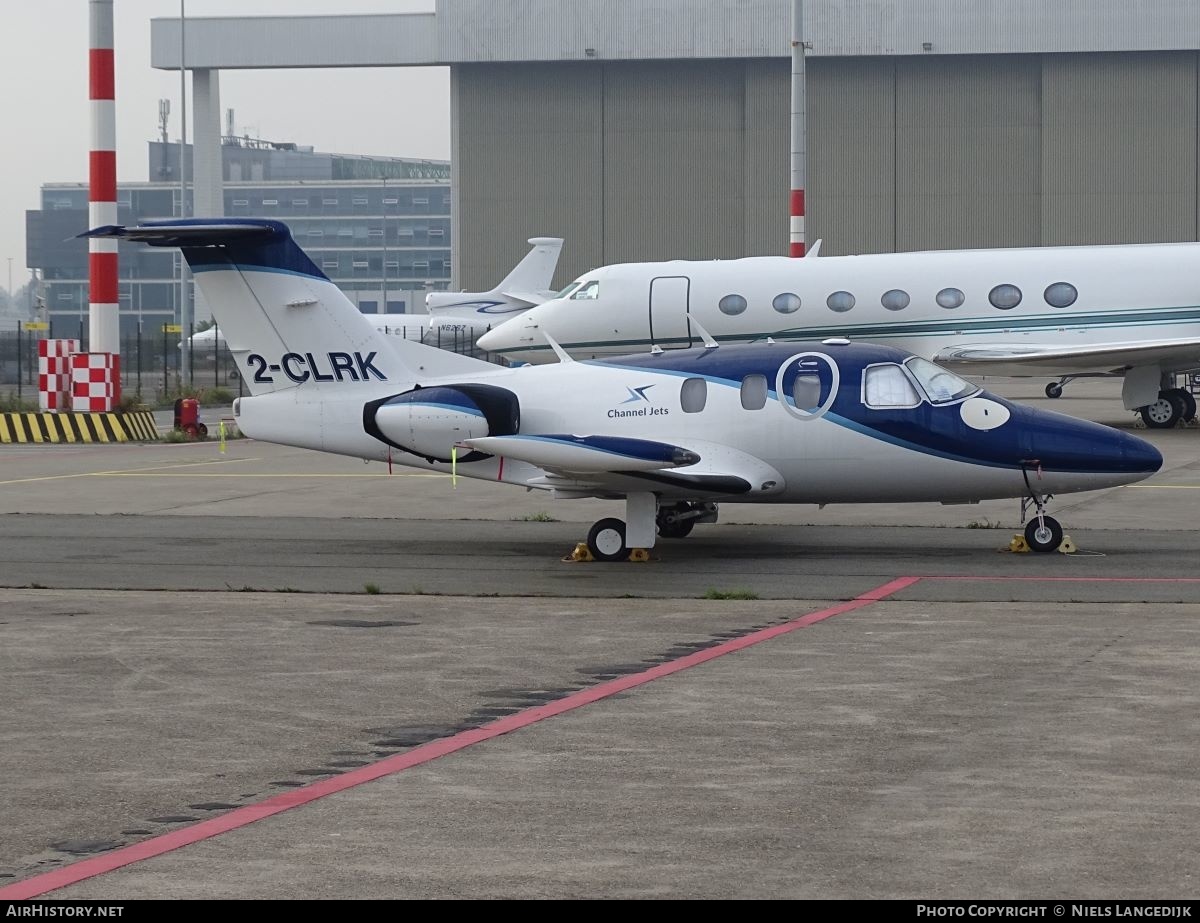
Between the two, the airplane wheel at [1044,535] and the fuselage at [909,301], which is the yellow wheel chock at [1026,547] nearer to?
the airplane wheel at [1044,535]

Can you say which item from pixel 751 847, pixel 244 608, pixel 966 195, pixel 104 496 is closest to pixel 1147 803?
pixel 751 847

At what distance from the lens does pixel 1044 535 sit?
60.5 feet

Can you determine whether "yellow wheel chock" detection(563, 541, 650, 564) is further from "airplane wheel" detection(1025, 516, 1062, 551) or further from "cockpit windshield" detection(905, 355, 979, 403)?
"airplane wheel" detection(1025, 516, 1062, 551)

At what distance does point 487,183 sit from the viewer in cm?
7550

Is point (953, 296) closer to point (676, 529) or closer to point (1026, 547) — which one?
point (676, 529)

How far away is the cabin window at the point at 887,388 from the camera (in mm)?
18219

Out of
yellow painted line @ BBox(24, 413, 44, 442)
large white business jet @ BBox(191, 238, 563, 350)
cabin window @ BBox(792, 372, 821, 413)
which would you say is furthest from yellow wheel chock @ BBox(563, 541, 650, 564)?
large white business jet @ BBox(191, 238, 563, 350)

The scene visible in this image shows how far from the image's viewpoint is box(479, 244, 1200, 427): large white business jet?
34.1m

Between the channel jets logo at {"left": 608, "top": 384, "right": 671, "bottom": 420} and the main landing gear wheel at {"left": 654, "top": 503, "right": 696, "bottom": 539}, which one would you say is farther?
the main landing gear wheel at {"left": 654, "top": 503, "right": 696, "bottom": 539}

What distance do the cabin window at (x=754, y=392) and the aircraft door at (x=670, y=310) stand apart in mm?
16799

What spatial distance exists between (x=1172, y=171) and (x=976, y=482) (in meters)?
56.4

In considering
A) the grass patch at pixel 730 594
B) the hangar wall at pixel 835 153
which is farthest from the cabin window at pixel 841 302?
the hangar wall at pixel 835 153

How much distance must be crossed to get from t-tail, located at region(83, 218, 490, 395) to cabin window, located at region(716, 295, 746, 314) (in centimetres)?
1638

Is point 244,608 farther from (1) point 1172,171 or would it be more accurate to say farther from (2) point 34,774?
(1) point 1172,171
